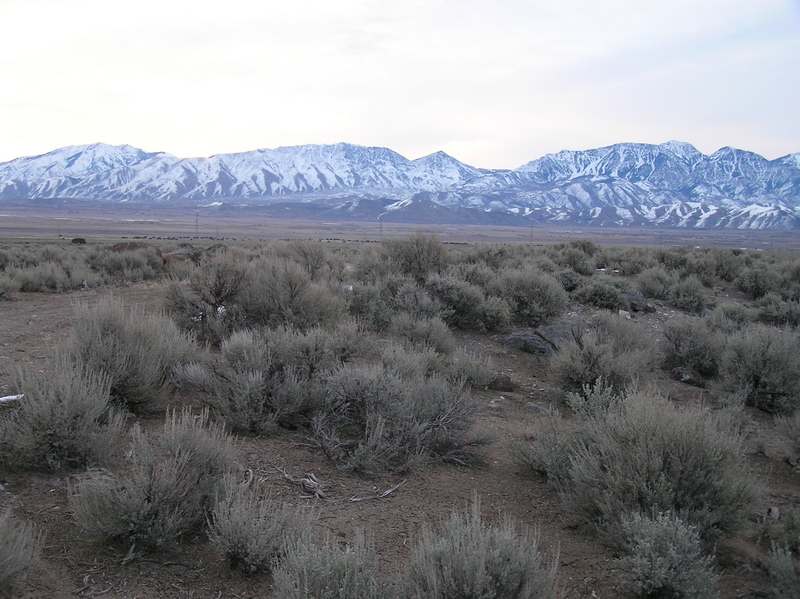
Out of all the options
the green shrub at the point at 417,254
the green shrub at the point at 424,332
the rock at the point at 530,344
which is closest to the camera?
the green shrub at the point at 424,332

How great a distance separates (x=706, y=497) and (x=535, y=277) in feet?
28.8

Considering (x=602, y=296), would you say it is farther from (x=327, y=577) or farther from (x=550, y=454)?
(x=327, y=577)

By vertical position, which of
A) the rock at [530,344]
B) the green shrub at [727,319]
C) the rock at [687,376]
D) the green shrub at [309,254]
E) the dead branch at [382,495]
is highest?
the green shrub at [309,254]

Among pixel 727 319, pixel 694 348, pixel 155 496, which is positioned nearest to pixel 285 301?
pixel 155 496

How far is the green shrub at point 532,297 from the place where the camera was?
11.8 metres

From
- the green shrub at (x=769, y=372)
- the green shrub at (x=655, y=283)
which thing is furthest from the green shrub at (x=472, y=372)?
the green shrub at (x=655, y=283)

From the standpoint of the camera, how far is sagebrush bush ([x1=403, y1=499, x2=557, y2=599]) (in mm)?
2723

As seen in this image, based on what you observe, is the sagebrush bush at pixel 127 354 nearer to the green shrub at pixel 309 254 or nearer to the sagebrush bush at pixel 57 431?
the sagebrush bush at pixel 57 431

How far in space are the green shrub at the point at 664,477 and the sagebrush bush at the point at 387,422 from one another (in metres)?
1.64

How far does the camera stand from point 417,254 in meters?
15.3

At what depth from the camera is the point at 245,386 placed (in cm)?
547

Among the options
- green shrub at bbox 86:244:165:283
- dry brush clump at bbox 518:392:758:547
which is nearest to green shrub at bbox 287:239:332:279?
green shrub at bbox 86:244:165:283

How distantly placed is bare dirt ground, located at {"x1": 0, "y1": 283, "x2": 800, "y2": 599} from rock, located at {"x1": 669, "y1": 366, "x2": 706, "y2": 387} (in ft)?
7.28

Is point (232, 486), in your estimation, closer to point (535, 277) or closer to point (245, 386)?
point (245, 386)
